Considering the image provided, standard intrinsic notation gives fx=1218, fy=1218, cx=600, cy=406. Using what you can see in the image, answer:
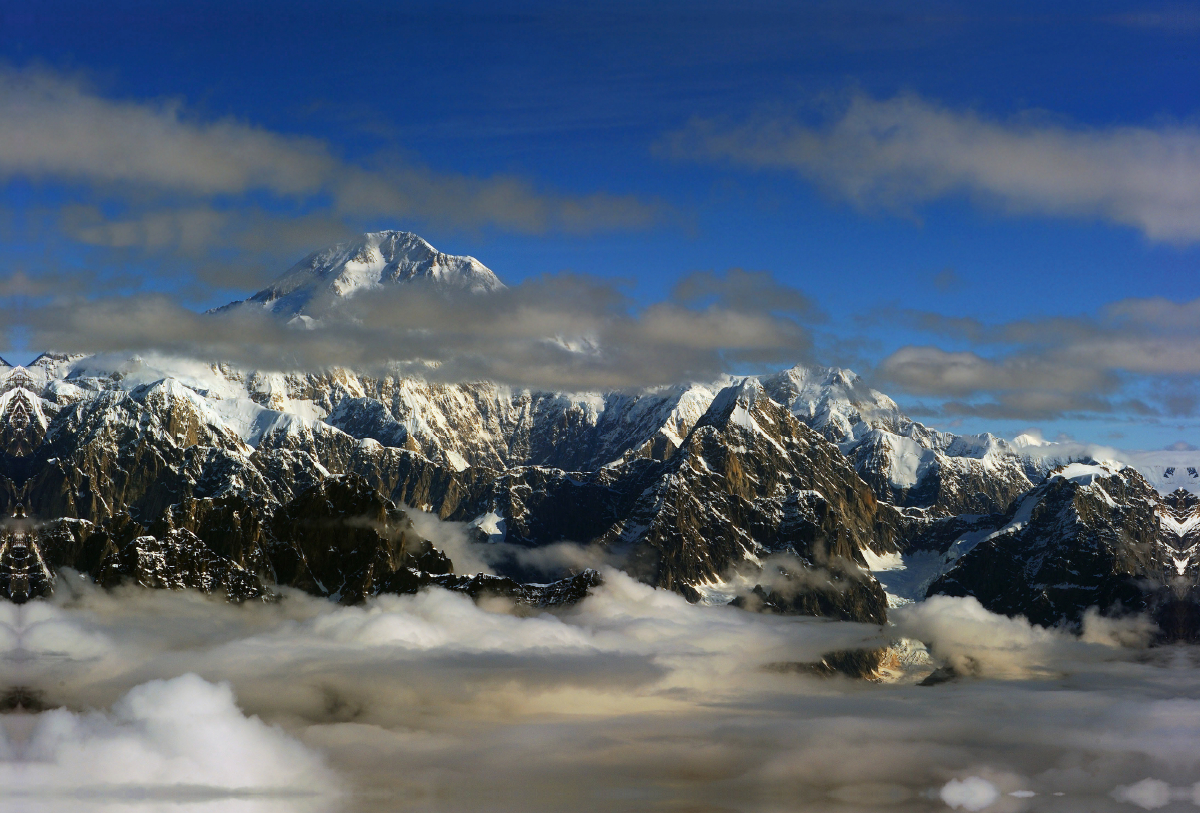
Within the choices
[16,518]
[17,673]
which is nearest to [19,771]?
[17,673]

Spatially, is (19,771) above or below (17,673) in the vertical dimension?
below

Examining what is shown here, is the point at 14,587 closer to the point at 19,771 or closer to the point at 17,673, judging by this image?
the point at 17,673

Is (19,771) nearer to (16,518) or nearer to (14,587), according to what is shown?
(14,587)

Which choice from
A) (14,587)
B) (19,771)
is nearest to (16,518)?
(14,587)

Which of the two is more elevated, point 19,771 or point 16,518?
point 16,518

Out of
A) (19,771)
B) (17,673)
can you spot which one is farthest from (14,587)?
(19,771)

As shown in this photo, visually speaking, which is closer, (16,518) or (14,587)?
(14,587)

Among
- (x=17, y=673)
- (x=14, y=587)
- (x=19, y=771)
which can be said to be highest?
(x=14, y=587)
